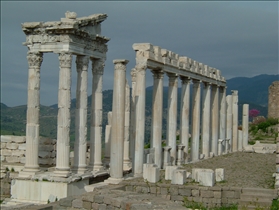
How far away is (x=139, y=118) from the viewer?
27.4 metres

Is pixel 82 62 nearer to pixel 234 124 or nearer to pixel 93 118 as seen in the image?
pixel 93 118

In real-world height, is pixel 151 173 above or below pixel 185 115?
below

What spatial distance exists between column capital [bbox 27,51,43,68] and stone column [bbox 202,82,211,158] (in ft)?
50.6

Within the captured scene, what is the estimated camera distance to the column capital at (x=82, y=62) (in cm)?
2861

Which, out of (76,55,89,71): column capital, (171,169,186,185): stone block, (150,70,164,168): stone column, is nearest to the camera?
(171,169,186,185): stone block

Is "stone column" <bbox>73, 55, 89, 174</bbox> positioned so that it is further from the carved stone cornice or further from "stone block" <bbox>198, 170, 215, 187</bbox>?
"stone block" <bbox>198, 170, 215, 187</bbox>

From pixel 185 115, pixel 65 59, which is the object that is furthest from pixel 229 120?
pixel 65 59

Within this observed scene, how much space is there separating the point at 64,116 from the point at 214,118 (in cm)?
1776

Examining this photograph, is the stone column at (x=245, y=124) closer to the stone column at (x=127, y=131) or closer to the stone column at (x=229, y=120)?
the stone column at (x=229, y=120)

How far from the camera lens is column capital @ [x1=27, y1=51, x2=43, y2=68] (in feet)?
91.0

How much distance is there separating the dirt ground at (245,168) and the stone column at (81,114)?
573 centimetres

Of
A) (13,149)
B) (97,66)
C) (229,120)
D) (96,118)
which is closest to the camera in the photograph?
(96,118)

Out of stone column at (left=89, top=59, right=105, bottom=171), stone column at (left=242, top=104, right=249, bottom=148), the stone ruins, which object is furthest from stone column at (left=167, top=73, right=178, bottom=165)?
stone column at (left=242, top=104, right=249, bottom=148)

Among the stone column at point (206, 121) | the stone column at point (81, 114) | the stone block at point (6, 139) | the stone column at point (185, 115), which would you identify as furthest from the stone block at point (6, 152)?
the stone column at point (206, 121)
